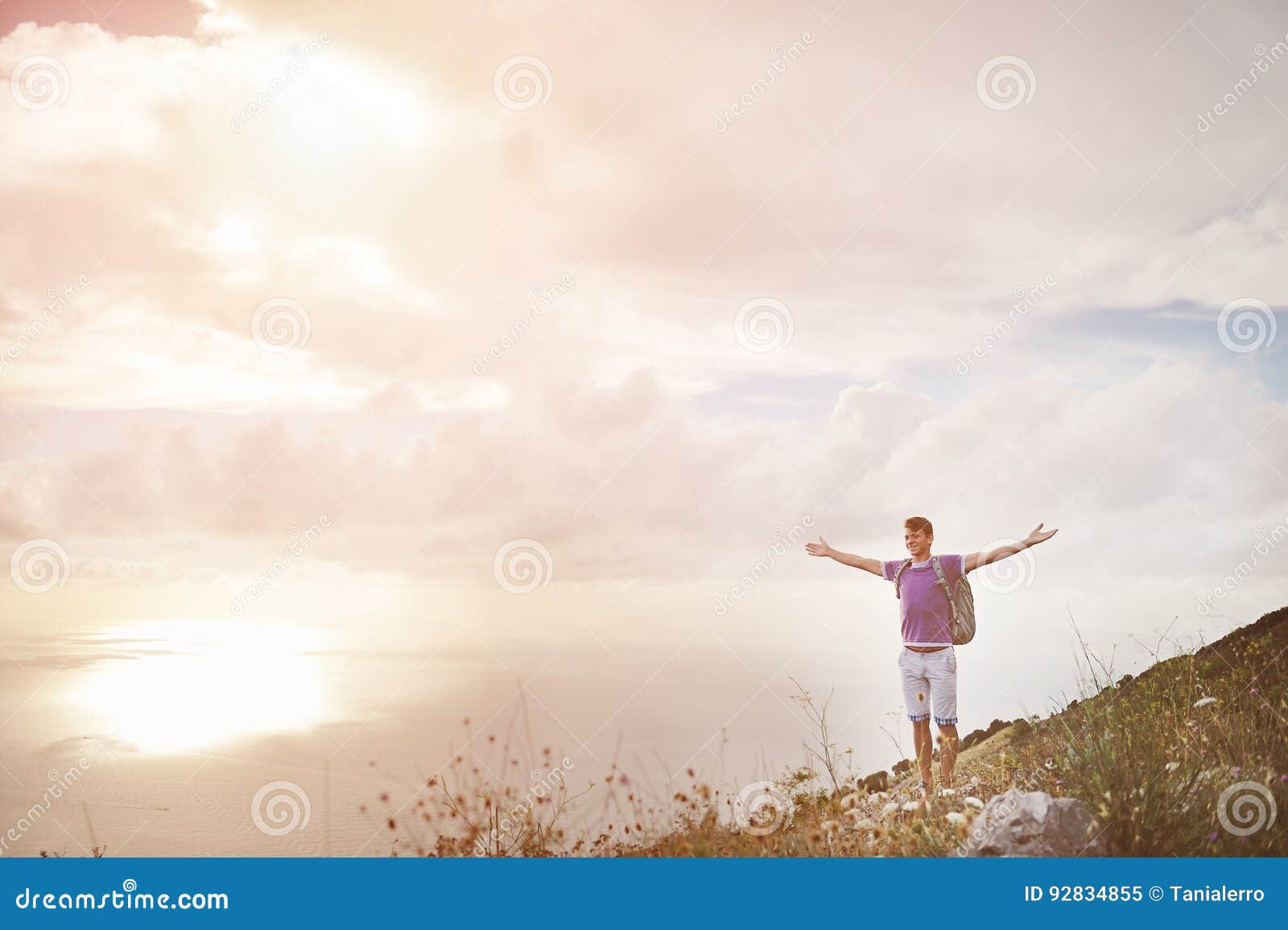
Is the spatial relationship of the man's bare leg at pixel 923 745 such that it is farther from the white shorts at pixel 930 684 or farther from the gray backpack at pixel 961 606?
the gray backpack at pixel 961 606

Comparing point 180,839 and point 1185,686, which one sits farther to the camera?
point 1185,686

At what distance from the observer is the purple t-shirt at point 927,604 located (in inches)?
318

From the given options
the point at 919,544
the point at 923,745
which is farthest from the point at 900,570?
the point at 923,745

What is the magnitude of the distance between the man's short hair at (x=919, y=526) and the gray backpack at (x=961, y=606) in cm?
36

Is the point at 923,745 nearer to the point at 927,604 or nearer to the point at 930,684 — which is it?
the point at 930,684

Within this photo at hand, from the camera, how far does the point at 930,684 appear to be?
811 centimetres

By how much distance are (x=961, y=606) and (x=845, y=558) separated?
1.10 meters

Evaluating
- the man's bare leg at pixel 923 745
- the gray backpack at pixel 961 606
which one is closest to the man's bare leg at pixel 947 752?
the man's bare leg at pixel 923 745

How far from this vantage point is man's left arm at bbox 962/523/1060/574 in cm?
789

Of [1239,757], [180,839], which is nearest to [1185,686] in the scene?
[1239,757]

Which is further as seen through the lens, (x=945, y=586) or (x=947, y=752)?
(x=945, y=586)

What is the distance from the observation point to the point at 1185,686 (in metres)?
9.27

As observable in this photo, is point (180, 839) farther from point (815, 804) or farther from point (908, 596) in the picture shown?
point (908, 596)

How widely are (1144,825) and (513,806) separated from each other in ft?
13.9
